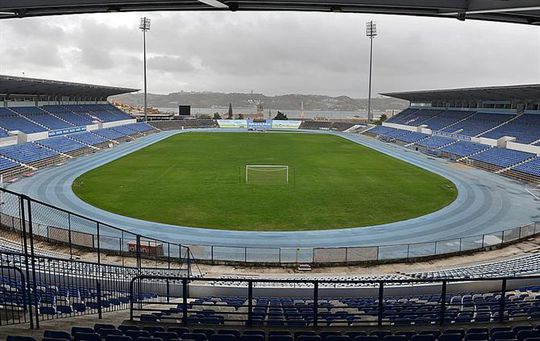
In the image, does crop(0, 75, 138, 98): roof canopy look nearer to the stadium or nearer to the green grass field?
the stadium

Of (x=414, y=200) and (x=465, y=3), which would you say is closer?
(x=465, y=3)

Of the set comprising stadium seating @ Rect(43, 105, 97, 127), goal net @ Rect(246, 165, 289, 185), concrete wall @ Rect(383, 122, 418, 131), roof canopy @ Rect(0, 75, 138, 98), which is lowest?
goal net @ Rect(246, 165, 289, 185)

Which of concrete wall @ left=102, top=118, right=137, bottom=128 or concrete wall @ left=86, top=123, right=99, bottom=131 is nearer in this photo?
concrete wall @ left=86, top=123, right=99, bottom=131

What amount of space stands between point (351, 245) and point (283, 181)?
16.6m

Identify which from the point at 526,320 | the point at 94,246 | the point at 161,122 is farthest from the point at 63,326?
the point at 161,122

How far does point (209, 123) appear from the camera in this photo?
114 metres

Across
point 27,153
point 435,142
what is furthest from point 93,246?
point 435,142

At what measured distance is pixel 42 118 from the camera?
6156 cm

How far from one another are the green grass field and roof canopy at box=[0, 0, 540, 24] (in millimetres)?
18480

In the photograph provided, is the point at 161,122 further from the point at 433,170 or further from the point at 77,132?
the point at 433,170

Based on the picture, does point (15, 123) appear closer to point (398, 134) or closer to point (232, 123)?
point (398, 134)

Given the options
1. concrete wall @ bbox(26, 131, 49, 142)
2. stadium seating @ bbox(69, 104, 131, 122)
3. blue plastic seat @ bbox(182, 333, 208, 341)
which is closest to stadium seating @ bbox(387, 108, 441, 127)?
stadium seating @ bbox(69, 104, 131, 122)

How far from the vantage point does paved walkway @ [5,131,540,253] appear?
77.0 feet

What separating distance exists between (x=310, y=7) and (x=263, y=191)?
90.5 ft
